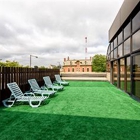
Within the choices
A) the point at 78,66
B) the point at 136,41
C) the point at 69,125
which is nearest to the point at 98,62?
the point at 78,66

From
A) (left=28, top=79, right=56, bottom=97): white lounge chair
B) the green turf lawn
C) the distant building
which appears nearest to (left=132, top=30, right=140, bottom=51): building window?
the green turf lawn

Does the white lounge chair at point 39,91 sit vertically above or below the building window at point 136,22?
below

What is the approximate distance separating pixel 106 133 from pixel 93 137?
1.30ft

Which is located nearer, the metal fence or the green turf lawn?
the green turf lawn

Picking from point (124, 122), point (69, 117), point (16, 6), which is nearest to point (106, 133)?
point (124, 122)

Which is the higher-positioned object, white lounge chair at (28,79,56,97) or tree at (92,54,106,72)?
tree at (92,54,106,72)

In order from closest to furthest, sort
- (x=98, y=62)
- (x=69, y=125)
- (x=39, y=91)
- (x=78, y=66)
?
(x=69, y=125)
(x=39, y=91)
(x=98, y=62)
(x=78, y=66)

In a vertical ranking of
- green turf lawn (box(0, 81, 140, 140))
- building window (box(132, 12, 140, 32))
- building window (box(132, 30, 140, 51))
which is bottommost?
green turf lawn (box(0, 81, 140, 140))

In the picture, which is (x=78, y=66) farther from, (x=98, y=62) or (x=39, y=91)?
(x=39, y=91)

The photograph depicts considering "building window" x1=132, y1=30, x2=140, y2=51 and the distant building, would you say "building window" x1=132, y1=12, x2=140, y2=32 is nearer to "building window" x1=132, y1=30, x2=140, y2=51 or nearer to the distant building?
"building window" x1=132, y1=30, x2=140, y2=51

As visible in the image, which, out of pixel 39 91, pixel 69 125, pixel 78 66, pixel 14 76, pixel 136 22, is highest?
pixel 136 22

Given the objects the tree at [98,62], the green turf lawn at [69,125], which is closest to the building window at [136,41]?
the green turf lawn at [69,125]

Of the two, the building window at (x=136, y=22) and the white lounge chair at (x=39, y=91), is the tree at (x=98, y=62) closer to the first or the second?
the building window at (x=136, y=22)

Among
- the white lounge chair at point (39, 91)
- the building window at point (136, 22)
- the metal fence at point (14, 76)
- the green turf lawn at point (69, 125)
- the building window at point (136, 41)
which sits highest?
the building window at point (136, 22)
